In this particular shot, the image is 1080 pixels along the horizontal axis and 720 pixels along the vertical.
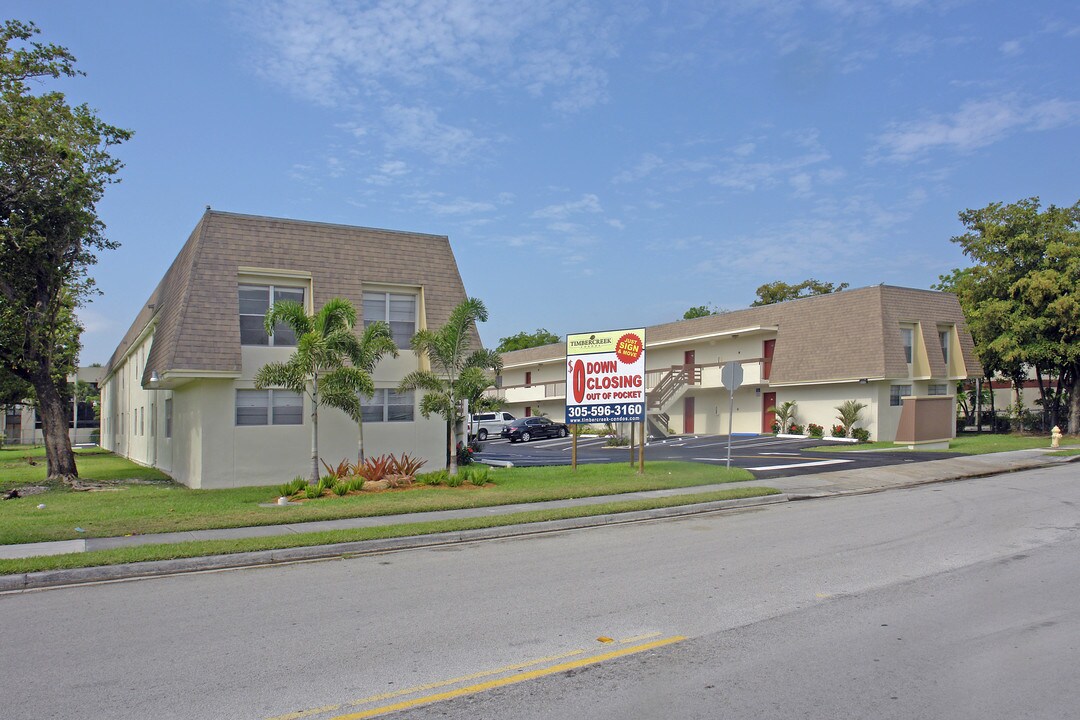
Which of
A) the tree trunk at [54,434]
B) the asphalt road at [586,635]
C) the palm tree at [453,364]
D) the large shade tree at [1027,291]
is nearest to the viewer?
the asphalt road at [586,635]

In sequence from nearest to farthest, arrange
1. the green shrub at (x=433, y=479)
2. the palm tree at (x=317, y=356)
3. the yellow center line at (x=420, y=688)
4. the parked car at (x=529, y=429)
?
1. the yellow center line at (x=420, y=688)
2. the palm tree at (x=317, y=356)
3. the green shrub at (x=433, y=479)
4. the parked car at (x=529, y=429)

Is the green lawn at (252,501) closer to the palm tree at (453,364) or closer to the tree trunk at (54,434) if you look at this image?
the tree trunk at (54,434)

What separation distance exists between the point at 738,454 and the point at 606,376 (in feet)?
34.4

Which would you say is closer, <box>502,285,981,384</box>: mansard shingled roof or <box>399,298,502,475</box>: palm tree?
<box>399,298,502,475</box>: palm tree

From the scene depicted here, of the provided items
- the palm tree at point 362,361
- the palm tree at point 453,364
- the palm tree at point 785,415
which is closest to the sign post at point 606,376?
the palm tree at point 453,364

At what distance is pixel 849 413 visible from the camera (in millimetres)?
34875

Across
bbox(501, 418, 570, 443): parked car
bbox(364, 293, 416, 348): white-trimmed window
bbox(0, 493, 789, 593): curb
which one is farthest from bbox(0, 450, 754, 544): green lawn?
bbox(501, 418, 570, 443): parked car

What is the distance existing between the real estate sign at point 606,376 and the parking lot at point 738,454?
4.12m

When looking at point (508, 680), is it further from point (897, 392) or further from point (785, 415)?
point (785, 415)

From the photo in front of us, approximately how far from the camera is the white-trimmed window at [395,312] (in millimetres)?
21297

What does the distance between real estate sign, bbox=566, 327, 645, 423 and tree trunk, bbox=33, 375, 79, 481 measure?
12.9 meters

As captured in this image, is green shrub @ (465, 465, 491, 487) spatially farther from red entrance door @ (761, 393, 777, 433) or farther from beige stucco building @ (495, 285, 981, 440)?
red entrance door @ (761, 393, 777, 433)

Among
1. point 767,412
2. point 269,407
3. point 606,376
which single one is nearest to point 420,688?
point 606,376

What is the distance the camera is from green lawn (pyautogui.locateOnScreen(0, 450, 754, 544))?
12.7 meters
